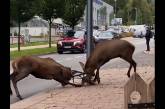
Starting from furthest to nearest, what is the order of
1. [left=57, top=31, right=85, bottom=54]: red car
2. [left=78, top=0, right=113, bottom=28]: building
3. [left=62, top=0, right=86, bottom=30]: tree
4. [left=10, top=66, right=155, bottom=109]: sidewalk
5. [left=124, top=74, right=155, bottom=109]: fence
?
[left=78, top=0, right=113, bottom=28]: building, [left=62, top=0, right=86, bottom=30]: tree, [left=57, top=31, right=85, bottom=54]: red car, [left=10, top=66, right=155, bottom=109]: sidewalk, [left=124, top=74, right=155, bottom=109]: fence

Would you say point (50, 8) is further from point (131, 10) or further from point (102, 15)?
point (131, 10)

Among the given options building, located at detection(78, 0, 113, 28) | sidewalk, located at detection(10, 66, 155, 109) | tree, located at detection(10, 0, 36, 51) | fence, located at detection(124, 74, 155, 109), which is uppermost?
building, located at detection(78, 0, 113, 28)

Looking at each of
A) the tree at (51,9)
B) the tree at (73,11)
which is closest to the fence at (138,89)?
the tree at (51,9)

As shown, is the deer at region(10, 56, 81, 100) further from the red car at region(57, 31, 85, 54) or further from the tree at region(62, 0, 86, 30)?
the tree at region(62, 0, 86, 30)

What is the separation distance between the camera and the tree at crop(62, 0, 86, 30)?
49703 mm

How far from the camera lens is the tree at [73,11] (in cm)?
4970

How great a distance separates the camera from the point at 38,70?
1224 centimetres

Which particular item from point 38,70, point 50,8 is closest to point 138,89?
point 38,70

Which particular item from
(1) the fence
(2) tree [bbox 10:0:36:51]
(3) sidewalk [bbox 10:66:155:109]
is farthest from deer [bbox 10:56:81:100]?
(2) tree [bbox 10:0:36:51]

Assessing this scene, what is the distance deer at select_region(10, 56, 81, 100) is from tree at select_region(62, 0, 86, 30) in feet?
120

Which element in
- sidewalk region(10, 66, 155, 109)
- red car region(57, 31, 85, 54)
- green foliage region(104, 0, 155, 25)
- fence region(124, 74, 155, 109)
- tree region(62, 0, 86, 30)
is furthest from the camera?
green foliage region(104, 0, 155, 25)

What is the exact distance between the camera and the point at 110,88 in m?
12.5
